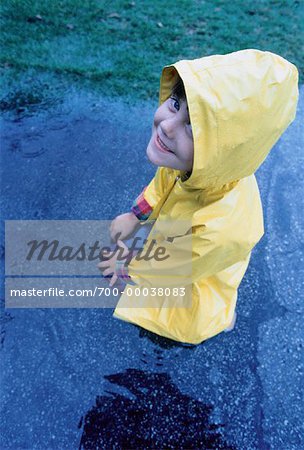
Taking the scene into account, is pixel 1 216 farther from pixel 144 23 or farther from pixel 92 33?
pixel 144 23

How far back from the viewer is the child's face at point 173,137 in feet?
3.79

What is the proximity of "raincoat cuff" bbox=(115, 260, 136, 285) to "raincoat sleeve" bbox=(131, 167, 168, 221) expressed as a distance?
9.4 inches

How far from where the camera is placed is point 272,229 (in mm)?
2113

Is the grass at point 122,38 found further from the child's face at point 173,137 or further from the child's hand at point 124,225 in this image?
the child's face at point 173,137

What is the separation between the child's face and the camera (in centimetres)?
116

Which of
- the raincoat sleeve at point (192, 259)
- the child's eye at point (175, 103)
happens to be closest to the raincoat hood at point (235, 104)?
the child's eye at point (175, 103)

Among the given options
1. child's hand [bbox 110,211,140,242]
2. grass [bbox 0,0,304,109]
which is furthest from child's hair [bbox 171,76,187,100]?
grass [bbox 0,0,304,109]

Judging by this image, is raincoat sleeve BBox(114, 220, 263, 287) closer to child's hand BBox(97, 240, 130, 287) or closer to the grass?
child's hand BBox(97, 240, 130, 287)

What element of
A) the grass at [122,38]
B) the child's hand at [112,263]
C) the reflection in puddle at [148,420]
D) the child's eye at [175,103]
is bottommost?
the reflection in puddle at [148,420]

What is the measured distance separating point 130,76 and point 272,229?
4.66 ft

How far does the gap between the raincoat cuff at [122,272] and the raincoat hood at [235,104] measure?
2.14ft

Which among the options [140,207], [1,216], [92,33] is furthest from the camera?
[92,33]

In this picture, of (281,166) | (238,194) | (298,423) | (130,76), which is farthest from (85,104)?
(298,423)

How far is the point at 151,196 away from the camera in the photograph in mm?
1715
